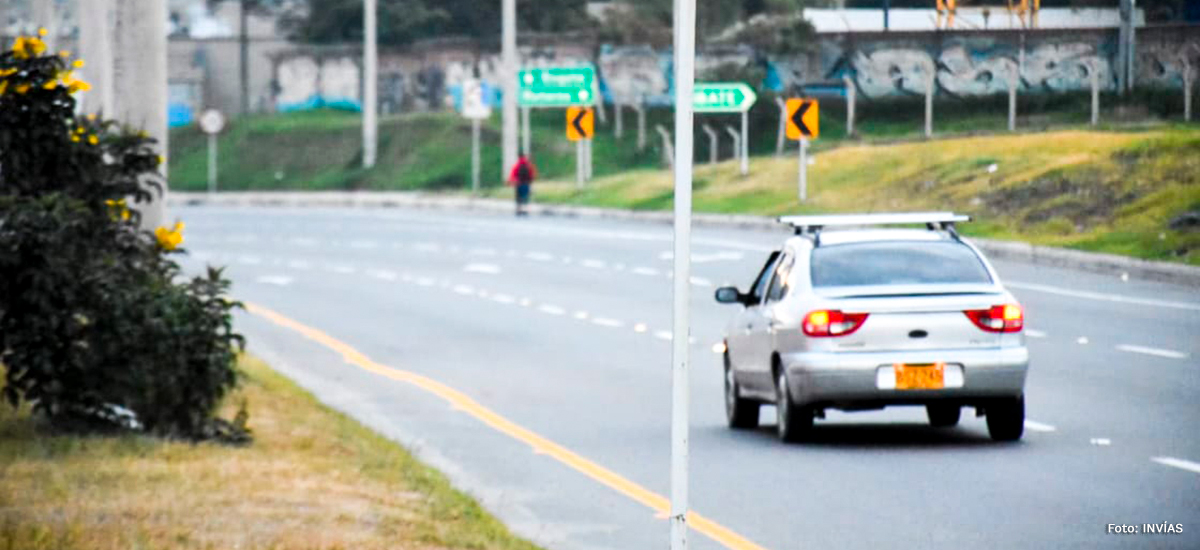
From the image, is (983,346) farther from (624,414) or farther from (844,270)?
(624,414)

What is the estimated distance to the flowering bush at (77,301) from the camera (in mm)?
14531

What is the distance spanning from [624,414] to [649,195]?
147 feet

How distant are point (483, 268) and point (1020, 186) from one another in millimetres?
9695

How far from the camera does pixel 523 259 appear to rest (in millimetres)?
43469

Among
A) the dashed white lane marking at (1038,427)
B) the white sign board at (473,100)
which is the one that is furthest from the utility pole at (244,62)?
the dashed white lane marking at (1038,427)

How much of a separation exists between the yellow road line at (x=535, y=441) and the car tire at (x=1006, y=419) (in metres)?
2.78

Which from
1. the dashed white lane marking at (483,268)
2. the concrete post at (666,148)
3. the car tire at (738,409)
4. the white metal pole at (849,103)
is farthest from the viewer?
the concrete post at (666,148)

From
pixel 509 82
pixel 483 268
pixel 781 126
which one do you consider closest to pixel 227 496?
pixel 483 268

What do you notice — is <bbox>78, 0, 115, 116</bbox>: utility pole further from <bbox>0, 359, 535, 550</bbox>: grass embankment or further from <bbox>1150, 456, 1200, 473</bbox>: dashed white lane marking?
<bbox>1150, 456, 1200, 473</bbox>: dashed white lane marking

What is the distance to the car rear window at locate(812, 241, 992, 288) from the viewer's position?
16359mm

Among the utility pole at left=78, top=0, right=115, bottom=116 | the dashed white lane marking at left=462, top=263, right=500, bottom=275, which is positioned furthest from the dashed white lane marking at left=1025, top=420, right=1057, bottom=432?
the dashed white lane marking at left=462, top=263, right=500, bottom=275

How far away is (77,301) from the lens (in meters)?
14.8

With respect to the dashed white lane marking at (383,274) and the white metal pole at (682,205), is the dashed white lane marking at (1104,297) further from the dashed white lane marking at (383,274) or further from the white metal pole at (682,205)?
the white metal pole at (682,205)

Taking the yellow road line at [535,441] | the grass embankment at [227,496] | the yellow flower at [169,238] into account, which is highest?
the yellow flower at [169,238]
